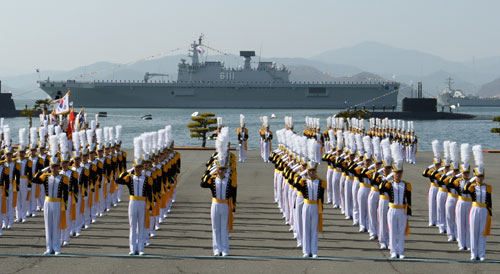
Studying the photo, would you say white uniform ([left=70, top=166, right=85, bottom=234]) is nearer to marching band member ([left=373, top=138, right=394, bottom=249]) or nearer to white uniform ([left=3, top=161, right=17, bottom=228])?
white uniform ([left=3, top=161, right=17, bottom=228])

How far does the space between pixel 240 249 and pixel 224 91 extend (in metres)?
155

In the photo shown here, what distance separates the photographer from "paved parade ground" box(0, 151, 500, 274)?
11.3m

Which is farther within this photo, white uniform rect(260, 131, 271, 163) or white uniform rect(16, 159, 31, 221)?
white uniform rect(260, 131, 271, 163)

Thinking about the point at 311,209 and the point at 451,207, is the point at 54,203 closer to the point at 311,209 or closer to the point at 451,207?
the point at 311,209

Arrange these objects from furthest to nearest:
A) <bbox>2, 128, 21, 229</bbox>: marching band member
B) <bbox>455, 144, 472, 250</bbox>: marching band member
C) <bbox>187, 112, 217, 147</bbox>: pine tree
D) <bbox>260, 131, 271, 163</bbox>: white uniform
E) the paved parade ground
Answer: <bbox>187, 112, 217, 147</bbox>: pine tree, <bbox>260, 131, 271, 163</bbox>: white uniform, <bbox>2, 128, 21, 229</bbox>: marching band member, <bbox>455, 144, 472, 250</bbox>: marching band member, the paved parade ground

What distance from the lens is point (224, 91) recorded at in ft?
549

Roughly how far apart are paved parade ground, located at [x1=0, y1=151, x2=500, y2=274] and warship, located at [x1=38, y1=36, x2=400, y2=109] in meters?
148

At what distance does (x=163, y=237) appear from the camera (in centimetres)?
1433

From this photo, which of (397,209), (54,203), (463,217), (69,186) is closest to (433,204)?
(463,217)

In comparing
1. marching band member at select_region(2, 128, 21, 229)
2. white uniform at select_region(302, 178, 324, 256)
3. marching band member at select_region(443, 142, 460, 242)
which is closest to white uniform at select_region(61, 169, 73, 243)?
marching band member at select_region(2, 128, 21, 229)

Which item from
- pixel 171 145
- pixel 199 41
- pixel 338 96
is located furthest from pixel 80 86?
pixel 171 145

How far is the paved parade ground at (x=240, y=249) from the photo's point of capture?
37.2 feet

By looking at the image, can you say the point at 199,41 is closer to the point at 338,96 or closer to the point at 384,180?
the point at 338,96

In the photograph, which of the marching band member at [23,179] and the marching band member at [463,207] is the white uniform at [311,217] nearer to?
the marching band member at [463,207]
